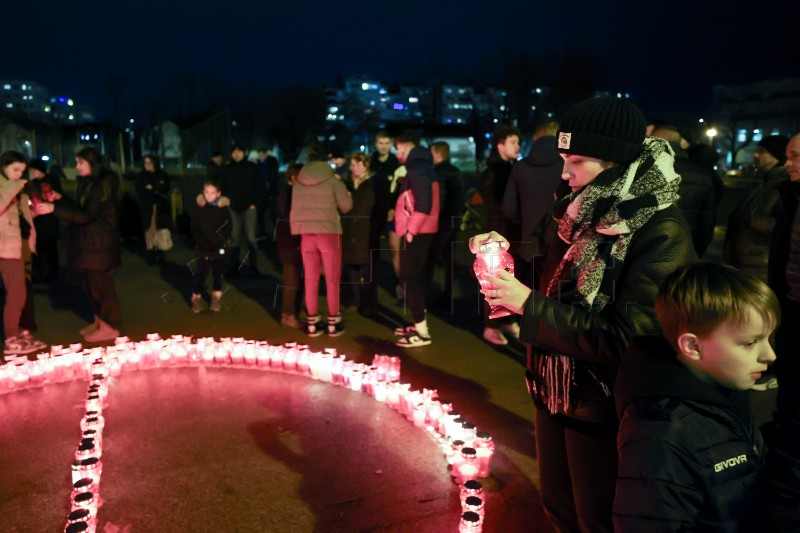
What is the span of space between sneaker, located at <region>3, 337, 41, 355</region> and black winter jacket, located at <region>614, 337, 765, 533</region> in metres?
6.20

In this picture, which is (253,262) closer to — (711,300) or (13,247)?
(13,247)

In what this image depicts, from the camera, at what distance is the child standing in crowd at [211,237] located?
26.6 feet

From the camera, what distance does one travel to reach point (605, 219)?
7.71 feet

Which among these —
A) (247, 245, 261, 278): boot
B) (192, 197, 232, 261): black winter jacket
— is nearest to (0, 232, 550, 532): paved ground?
(192, 197, 232, 261): black winter jacket

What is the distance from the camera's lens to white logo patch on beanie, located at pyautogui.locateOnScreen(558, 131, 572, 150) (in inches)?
97.2

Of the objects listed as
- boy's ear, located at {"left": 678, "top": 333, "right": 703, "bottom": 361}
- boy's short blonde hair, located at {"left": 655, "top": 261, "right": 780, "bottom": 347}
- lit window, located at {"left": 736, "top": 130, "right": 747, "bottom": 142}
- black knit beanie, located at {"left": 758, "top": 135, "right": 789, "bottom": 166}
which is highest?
lit window, located at {"left": 736, "top": 130, "right": 747, "bottom": 142}

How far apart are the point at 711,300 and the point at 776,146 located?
5012 millimetres

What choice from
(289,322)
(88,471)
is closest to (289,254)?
(289,322)

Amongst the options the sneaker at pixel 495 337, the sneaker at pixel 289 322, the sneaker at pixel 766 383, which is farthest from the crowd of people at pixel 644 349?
the sneaker at pixel 289 322

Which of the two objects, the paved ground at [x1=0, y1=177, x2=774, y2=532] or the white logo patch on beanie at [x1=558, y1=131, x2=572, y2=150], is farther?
the paved ground at [x1=0, y1=177, x2=774, y2=532]

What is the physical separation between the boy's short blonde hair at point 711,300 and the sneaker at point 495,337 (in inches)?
199

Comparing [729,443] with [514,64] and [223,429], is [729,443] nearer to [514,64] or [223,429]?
[223,429]

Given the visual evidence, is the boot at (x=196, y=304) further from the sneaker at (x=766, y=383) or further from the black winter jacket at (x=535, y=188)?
the sneaker at (x=766, y=383)

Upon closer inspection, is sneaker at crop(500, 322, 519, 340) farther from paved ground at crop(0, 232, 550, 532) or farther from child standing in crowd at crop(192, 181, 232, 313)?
child standing in crowd at crop(192, 181, 232, 313)
